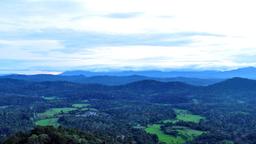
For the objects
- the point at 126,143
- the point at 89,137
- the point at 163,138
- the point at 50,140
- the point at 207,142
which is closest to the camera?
the point at 50,140

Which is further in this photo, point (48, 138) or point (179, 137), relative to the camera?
point (179, 137)

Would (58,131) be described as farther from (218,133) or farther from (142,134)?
(218,133)

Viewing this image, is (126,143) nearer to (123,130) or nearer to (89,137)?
(89,137)

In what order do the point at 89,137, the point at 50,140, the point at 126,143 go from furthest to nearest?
the point at 126,143 < the point at 89,137 < the point at 50,140

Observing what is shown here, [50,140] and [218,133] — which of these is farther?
[218,133]

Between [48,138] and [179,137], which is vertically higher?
[48,138]

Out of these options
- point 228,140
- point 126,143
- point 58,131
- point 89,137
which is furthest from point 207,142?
point 58,131

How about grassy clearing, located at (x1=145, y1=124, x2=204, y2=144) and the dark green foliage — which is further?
grassy clearing, located at (x1=145, y1=124, x2=204, y2=144)

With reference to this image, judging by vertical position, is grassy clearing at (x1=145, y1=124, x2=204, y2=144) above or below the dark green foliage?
below

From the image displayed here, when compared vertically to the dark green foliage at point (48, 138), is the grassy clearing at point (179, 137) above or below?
below

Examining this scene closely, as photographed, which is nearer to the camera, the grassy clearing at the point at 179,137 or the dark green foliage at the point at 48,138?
the dark green foliage at the point at 48,138

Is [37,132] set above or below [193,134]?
above
